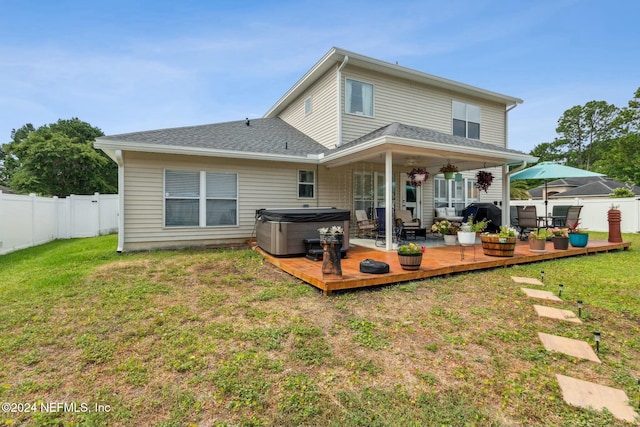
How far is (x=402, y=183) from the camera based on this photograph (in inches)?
387

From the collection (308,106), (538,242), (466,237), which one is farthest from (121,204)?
(538,242)

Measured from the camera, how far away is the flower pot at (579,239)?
6.92 meters

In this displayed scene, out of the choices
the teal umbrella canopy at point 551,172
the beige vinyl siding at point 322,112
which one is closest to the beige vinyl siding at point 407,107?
the beige vinyl siding at point 322,112

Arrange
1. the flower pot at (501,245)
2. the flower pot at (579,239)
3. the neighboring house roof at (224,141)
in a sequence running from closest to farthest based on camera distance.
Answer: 1. the flower pot at (501,245)
2. the neighboring house roof at (224,141)
3. the flower pot at (579,239)

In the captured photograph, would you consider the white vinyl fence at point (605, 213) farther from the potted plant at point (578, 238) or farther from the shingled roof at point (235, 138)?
the shingled roof at point (235, 138)

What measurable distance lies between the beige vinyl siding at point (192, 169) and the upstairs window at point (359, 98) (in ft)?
7.30

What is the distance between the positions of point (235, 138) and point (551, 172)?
8943 mm

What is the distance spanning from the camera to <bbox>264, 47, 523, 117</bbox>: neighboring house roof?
840 centimetres

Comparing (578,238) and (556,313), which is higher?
(578,238)

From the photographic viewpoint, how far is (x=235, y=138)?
8500 millimetres

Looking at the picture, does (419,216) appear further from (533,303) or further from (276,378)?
(276,378)

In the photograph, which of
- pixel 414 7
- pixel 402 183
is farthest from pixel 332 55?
pixel 402 183

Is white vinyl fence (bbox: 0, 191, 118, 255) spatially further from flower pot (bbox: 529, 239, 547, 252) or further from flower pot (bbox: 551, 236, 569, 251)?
flower pot (bbox: 551, 236, 569, 251)

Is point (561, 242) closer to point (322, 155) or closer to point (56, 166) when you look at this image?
point (322, 155)
